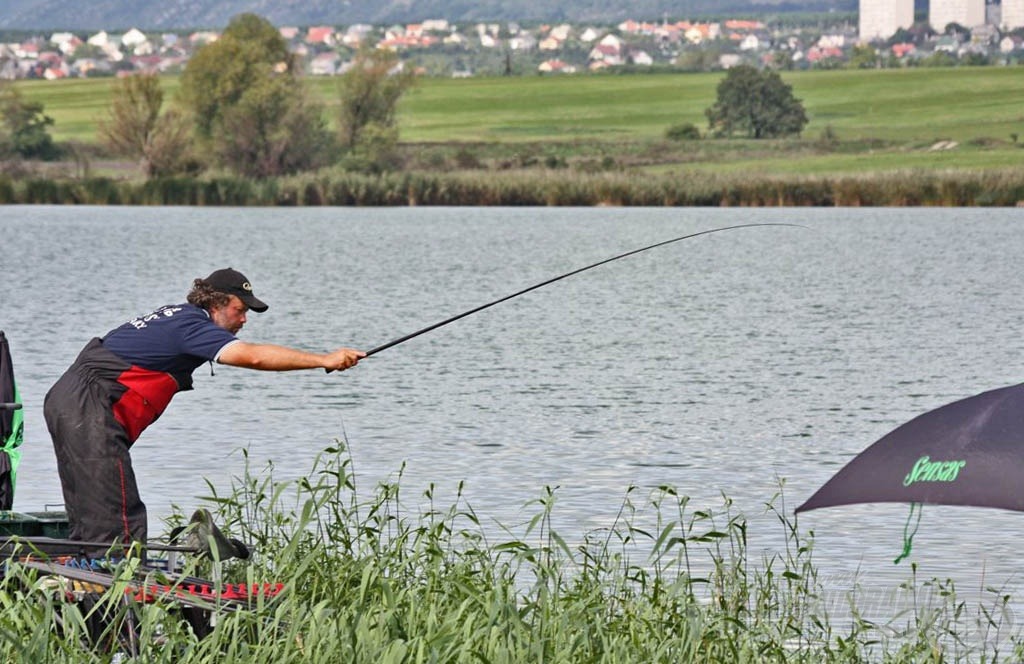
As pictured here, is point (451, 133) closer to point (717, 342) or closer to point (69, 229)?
point (69, 229)

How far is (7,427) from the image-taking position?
29.9 ft

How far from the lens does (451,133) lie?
133m

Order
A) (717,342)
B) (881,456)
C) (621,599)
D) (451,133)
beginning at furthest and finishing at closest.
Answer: (451,133) < (717,342) < (621,599) < (881,456)

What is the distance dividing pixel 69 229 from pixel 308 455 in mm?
54961

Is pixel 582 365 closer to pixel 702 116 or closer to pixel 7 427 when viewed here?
pixel 7 427

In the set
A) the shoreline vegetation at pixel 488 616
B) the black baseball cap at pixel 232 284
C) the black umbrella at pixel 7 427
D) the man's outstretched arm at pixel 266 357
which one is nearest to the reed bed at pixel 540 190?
the shoreline vegetation at pixel 488 616

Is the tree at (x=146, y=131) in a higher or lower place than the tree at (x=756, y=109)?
higher

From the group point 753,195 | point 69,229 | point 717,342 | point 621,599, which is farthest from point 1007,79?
point 621,599

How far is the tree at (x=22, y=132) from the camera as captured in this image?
111938 mm

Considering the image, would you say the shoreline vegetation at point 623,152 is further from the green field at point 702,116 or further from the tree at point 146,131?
the tree at point 146,131

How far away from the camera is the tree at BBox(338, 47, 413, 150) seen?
315ft

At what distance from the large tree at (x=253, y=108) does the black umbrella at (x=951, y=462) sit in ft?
287

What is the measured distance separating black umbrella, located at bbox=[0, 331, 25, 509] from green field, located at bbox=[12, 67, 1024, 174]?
9086 centimetres

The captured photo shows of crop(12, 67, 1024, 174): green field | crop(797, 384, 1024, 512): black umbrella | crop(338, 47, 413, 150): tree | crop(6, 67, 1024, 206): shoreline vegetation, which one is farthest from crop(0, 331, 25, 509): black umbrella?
crop(12, 67, 1024, 174): green field
